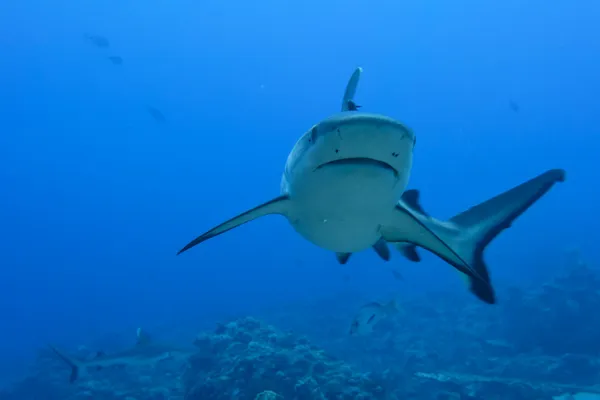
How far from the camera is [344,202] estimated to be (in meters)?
3.09

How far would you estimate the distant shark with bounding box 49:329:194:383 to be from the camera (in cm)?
1046

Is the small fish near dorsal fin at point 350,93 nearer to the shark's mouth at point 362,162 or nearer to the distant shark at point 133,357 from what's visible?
the shark's mouth at point 362,162

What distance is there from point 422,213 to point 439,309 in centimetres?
1921

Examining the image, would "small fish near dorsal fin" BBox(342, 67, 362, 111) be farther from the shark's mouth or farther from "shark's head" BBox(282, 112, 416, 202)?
the shark's mouth

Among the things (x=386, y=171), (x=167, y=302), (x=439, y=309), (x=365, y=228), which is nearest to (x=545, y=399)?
(x=365, y=228)

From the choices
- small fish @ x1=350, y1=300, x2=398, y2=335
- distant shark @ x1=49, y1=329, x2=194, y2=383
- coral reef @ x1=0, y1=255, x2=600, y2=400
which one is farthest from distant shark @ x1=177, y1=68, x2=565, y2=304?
distant shark @ x1=49, y1=329, x2=194, y2=383

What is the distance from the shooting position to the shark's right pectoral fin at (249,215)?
10.3 feet

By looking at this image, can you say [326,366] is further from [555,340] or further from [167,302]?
[167,302]

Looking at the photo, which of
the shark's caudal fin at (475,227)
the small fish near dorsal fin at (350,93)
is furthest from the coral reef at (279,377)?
the small fish near dorsal fin at (350,93)

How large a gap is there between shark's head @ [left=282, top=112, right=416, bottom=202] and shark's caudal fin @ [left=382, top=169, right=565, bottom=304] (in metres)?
0.83

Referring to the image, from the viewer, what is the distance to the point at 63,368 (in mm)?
16250

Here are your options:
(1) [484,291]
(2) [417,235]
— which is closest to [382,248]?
(2) [417,235]

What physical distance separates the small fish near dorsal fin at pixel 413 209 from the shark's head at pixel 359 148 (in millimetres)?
1413

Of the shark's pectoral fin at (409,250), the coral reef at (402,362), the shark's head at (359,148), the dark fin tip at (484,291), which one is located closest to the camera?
the shark's head at (359,148)
